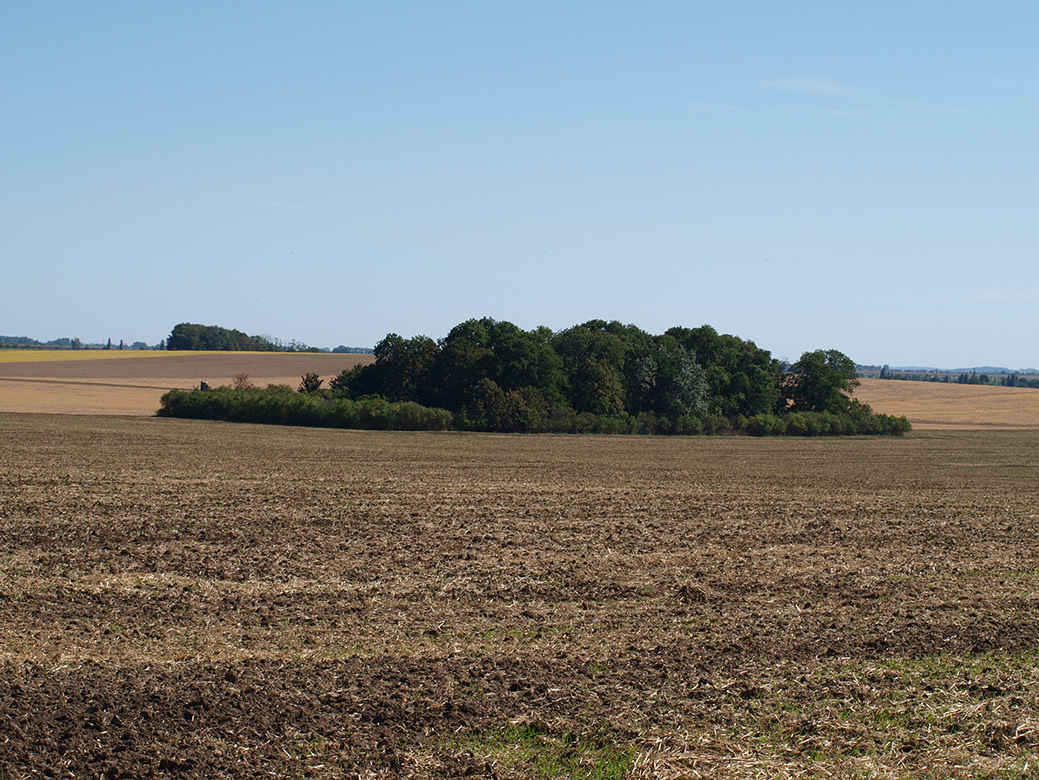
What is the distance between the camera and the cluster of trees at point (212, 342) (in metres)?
161

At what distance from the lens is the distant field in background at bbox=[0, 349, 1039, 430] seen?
75637mm

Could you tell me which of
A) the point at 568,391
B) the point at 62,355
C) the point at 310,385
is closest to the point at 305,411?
the point at 310,385

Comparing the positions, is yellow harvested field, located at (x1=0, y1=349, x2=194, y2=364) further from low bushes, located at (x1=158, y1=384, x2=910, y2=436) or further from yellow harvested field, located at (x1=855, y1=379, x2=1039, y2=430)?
yellow harvested field, located at (x1=855, y1=379, x2=1039, y2=430)

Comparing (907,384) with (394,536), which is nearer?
(394,536)

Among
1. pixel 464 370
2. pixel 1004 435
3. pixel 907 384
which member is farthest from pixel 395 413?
pixel 907 384

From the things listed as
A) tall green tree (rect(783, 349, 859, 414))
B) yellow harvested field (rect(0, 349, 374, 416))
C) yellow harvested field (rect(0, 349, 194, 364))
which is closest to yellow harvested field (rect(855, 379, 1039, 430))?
tall green tree (rect(783, 349, 859, 414))

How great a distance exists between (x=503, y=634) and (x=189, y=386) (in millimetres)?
88896

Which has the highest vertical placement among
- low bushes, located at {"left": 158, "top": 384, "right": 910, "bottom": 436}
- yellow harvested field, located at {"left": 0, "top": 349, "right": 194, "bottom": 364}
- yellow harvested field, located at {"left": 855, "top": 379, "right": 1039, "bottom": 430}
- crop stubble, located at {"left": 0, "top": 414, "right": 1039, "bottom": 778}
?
yellow harvested field, located at {"left": 0, "top": 349, "right": 194, "bottom": 364}

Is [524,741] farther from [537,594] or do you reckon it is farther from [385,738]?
[537,594]

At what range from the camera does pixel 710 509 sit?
2220cm

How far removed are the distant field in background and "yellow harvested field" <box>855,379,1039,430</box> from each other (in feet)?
0.28

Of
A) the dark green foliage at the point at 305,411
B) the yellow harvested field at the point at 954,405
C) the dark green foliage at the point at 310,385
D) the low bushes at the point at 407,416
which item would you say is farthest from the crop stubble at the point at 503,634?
the yellow harvested field at the point at 954,405

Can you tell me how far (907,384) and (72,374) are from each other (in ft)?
346

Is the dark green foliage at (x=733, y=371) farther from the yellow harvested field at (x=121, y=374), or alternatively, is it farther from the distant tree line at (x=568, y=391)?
the yellow harvested field at (x=121, y=374)
